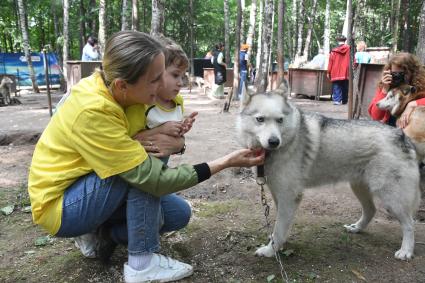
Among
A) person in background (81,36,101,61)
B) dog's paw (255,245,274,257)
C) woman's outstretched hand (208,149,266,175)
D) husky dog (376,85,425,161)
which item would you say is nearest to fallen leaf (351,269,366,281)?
dog's paw (255,245,274,257)

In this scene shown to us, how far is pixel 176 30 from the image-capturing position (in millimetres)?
31109

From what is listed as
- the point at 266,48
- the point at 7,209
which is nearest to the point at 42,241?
the point at 7,209

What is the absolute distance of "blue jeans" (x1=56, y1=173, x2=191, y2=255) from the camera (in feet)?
7.05

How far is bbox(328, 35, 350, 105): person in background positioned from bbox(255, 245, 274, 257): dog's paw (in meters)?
10.7

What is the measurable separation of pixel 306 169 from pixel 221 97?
13.1 meters

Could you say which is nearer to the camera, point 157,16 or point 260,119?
point 260,119

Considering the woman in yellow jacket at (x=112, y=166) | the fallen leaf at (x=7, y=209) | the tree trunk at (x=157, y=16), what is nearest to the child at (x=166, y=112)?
the woman in yellow jacket at (x=112, y=166)

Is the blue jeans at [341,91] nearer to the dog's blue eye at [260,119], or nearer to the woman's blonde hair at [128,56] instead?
the dog's blue eye at [260,119]

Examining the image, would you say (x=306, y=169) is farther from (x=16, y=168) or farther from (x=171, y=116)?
(x=16, y=168)

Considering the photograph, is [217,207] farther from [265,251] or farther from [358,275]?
[358,275]

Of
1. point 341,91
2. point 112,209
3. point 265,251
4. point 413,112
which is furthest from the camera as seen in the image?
point 341,91

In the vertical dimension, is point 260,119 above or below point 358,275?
above

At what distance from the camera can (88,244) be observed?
8.57ft

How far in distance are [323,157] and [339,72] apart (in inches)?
403
